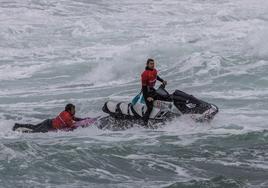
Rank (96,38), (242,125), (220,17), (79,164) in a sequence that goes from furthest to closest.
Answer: (220,17) < (96,38) < (242,125) < (79,164)

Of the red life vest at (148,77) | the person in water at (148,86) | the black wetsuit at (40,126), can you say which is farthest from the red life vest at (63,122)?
the red life vest at (148,77)

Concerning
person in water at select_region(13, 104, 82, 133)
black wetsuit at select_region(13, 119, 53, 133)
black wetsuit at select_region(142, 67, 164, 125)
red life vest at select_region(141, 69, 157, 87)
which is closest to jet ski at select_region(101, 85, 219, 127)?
black wetsuit at select_region(142, 67, 164, 125)

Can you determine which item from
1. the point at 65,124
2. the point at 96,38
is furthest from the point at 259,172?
the point at 96,38

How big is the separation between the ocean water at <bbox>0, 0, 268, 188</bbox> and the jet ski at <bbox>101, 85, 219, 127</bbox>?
0.31 metres

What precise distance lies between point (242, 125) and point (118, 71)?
400 inches

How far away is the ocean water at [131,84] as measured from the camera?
1243cm

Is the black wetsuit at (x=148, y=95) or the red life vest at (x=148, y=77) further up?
the red life vest at (x=148, y=77)

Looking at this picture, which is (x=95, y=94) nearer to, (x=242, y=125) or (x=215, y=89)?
(x=215, y=89)

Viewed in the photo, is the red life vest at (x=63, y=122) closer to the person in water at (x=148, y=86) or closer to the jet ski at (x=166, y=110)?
the jet ski at (x=166, y=110)

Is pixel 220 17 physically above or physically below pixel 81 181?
above

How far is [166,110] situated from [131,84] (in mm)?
7269

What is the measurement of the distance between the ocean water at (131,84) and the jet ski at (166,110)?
1.00 feet

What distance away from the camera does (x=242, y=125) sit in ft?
52.9

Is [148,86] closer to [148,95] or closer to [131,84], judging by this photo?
[148,95]
